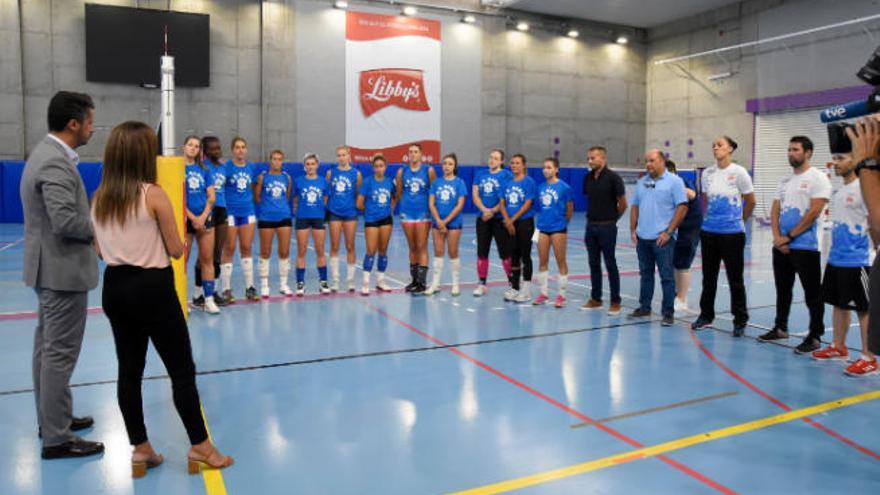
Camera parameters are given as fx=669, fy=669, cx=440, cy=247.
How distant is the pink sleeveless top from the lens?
10.7ft

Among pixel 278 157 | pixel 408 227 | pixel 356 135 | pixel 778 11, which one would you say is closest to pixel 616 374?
pixel 408 227

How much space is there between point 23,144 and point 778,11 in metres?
24.3

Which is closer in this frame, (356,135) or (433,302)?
(433,302)

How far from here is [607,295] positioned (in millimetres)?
9273

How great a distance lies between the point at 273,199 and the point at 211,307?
5.40 ft

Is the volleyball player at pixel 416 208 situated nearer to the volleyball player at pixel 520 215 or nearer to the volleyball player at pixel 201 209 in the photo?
the volleyball player at pixel 520 215

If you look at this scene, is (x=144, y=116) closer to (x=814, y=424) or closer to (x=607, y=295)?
(x=607, y=295)

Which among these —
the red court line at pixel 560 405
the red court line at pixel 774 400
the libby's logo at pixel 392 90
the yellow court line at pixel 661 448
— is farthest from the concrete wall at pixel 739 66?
the red court line at pixel 560 405

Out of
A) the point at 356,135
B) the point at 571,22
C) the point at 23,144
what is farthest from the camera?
the point at 571,22

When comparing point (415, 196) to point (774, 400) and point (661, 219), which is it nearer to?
point (661, 219)

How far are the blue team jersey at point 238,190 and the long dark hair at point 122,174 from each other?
4.85 m

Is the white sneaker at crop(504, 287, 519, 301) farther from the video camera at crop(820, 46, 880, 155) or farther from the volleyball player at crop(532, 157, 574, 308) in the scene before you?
the video camera at crop(820, 46, 880, 155)

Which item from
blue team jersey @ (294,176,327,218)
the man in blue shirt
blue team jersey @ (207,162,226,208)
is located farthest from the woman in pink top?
blue team jersey @ (294,176,327,218)

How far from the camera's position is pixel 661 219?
289 inches
